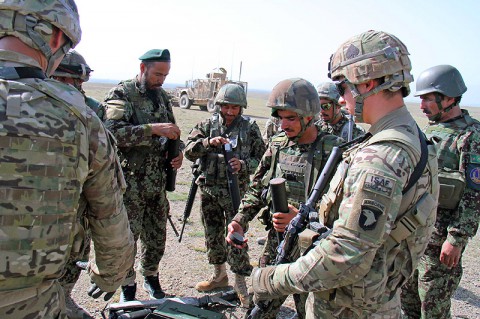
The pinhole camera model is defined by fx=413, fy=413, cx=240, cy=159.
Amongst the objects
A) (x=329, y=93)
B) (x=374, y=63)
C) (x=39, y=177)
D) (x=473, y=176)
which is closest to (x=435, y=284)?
(x=473, y=176)

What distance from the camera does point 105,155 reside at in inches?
69.7

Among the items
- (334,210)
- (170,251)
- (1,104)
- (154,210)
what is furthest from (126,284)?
(1,104)

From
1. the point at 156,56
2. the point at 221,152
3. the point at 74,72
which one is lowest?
the point at 221,152

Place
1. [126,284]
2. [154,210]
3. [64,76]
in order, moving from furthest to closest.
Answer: [154,210], [126,284], [64,76]

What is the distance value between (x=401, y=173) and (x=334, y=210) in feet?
1.45

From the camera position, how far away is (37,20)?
158cm

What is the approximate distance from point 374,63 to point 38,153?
4.87ft

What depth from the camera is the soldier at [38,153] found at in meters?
1.48

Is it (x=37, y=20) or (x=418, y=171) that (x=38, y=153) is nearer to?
(x=37, y=20)

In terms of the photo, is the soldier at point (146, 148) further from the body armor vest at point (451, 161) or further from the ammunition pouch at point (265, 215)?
the body armor vest at point (451, 161)

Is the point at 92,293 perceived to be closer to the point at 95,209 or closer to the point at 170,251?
the point at 95,209

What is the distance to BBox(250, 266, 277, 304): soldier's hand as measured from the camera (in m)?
2.07

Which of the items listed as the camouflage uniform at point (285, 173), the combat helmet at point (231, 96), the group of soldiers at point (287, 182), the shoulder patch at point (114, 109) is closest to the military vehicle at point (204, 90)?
the combat helmet at point (231, 96)

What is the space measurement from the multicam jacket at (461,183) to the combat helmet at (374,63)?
1602mm
